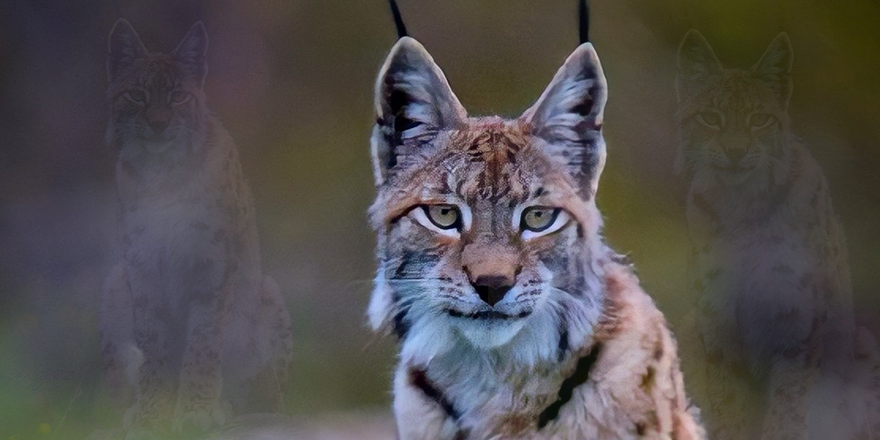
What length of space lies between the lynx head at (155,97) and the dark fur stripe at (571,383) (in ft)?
3.63

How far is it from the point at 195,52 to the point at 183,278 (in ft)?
1.93

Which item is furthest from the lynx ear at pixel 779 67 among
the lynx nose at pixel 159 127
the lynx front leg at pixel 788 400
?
the lynx nose at pixel 159 127

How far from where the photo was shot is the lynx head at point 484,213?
6.77 ft

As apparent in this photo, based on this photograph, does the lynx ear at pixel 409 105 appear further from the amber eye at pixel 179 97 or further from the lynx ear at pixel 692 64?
the lynx ear at pixel 692 64

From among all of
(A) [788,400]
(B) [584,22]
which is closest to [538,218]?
(B) [584,22]

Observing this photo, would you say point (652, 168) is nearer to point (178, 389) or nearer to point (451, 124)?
point (451, 124)

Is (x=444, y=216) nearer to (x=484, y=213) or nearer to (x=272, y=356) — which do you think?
(x=484, y=213)

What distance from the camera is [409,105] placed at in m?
2.17

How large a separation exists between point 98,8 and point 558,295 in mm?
1409

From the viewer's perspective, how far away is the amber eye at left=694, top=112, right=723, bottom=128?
240cm

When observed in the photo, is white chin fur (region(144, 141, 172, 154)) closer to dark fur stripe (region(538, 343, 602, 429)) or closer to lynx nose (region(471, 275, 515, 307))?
lynx nose (region(471, 275, 515, 307))

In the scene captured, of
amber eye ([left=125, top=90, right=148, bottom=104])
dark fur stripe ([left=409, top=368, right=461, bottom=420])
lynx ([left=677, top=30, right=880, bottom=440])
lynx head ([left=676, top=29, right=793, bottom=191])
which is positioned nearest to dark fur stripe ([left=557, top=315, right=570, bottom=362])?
dark fur stripe ([left=409, top=368, right=461, bottom=420])

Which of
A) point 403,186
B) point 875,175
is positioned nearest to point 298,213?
point 403,186

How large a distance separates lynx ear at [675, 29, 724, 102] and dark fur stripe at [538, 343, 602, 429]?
79cm
